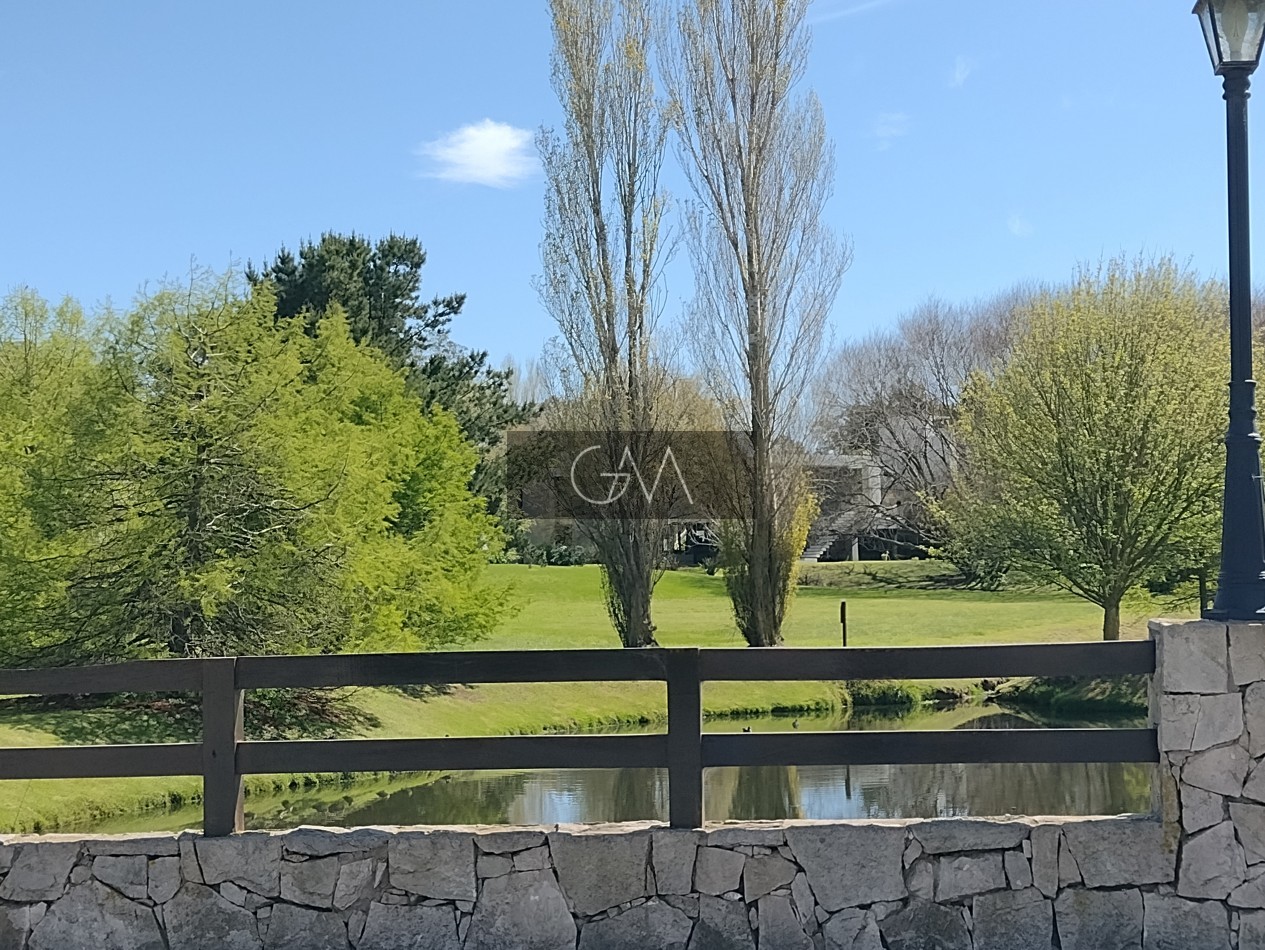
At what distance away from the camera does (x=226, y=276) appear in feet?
59.2

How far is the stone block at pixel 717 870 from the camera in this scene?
5.25 m

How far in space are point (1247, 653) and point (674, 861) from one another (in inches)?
94.6

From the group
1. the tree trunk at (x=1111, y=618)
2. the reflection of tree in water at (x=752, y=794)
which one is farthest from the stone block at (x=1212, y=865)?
the tree trunk at (x=1111, y=618)

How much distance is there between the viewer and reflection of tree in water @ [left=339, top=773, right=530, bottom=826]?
13.9m

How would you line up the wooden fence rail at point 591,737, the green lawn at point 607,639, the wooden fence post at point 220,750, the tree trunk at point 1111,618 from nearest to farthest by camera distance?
1. the wooden fence rail at point 591,737
2. the wooden fence post at point 220,750
3. the green lawn at point 607,639
4. the tree trunk at point 1111,618

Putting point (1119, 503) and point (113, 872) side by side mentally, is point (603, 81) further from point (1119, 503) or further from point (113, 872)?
point (113, 872)

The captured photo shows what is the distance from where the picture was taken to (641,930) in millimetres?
5250

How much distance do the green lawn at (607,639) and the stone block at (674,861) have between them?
29.5ft

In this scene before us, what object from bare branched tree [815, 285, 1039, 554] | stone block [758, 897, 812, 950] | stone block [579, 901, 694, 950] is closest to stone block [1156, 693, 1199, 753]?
stone block [758, 897, 812, 950]

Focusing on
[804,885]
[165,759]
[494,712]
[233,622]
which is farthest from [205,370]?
[804,885]

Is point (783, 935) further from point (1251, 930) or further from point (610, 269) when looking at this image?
point (610, 269)

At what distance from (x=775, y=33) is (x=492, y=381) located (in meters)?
13.6

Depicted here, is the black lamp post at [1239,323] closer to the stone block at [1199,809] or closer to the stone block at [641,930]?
the stone block at [1199,809]

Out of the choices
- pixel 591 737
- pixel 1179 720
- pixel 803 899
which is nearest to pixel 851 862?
pixel 803 899
